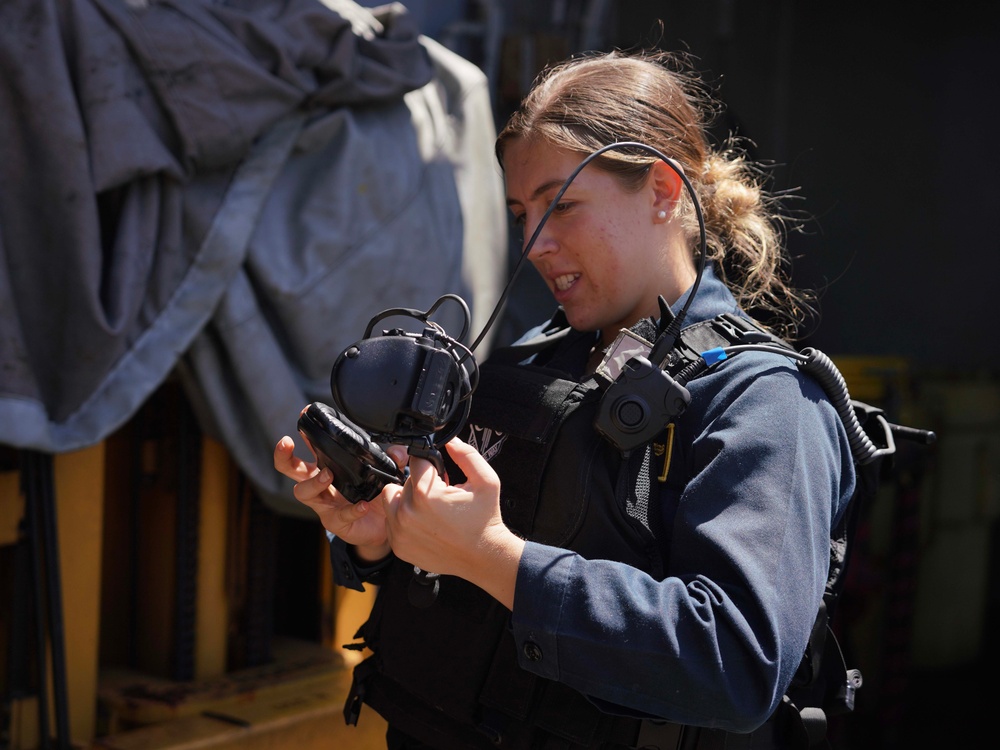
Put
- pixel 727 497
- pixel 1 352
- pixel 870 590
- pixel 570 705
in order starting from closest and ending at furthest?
1. pixel 727 497
2. pixel 570 705
3. pixel 1 352
4. pixel 870 590

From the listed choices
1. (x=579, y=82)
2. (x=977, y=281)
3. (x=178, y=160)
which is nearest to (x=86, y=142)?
(x=178, y=160)

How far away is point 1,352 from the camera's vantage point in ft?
6.64

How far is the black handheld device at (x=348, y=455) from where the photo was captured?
1180 millimetres

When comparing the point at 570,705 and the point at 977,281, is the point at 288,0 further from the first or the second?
the point at 977,281

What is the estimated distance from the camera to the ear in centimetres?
139

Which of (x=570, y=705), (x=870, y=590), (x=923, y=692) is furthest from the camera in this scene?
(x=923, y=692)

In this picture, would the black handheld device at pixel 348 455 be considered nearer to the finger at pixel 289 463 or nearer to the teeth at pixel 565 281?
the finger at pixel 289 463

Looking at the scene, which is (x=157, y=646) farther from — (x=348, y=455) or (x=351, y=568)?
(x=348, y=455)

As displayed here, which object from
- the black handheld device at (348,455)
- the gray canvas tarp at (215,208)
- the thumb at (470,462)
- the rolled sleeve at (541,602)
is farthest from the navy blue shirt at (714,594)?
the gray canvas tarp at (215,208)

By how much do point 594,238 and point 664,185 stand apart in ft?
0.43

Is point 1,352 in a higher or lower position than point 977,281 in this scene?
higher

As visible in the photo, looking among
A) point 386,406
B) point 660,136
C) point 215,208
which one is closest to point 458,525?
point 386,406

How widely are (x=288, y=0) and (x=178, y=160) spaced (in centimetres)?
58

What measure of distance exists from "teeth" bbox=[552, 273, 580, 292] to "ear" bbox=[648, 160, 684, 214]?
0.48ft
